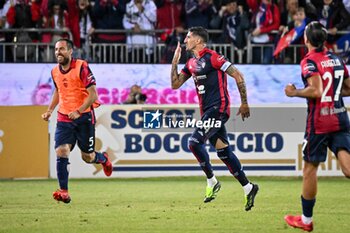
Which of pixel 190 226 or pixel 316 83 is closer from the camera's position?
pixel 316 83

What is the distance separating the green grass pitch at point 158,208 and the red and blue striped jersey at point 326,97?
47.6 inches

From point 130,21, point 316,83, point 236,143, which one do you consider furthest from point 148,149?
point 316,83

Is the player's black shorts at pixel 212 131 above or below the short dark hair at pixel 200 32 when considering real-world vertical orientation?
below

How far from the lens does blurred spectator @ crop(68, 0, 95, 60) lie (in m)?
20.9

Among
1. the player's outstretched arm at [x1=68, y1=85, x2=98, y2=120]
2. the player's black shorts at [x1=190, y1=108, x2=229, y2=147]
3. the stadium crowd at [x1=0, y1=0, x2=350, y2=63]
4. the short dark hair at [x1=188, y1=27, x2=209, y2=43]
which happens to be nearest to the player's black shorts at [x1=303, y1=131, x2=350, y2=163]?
the player's black shorts at [x1=190, y1=108, x2=229, y2=147]

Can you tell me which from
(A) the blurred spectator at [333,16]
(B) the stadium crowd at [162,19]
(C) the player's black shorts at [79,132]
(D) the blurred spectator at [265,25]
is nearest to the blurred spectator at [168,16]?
(B) the stadium crowd at [162,19]

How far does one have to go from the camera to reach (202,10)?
2139cm

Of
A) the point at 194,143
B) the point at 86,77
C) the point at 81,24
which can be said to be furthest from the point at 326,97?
the point at 81,24

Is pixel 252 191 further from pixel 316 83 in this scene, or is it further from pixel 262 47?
pixel 262 47

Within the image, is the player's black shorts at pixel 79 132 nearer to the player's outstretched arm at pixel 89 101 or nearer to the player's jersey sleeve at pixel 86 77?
the player's outstretched arm at pixel 89 101

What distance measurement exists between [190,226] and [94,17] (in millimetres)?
11569

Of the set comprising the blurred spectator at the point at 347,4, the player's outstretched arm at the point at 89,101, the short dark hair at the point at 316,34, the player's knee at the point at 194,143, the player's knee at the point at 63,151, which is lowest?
the player's knee at the point at 63,151

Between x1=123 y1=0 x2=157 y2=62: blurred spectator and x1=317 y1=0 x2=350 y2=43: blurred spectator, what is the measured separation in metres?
3.95

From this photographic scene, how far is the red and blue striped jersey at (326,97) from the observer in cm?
965
